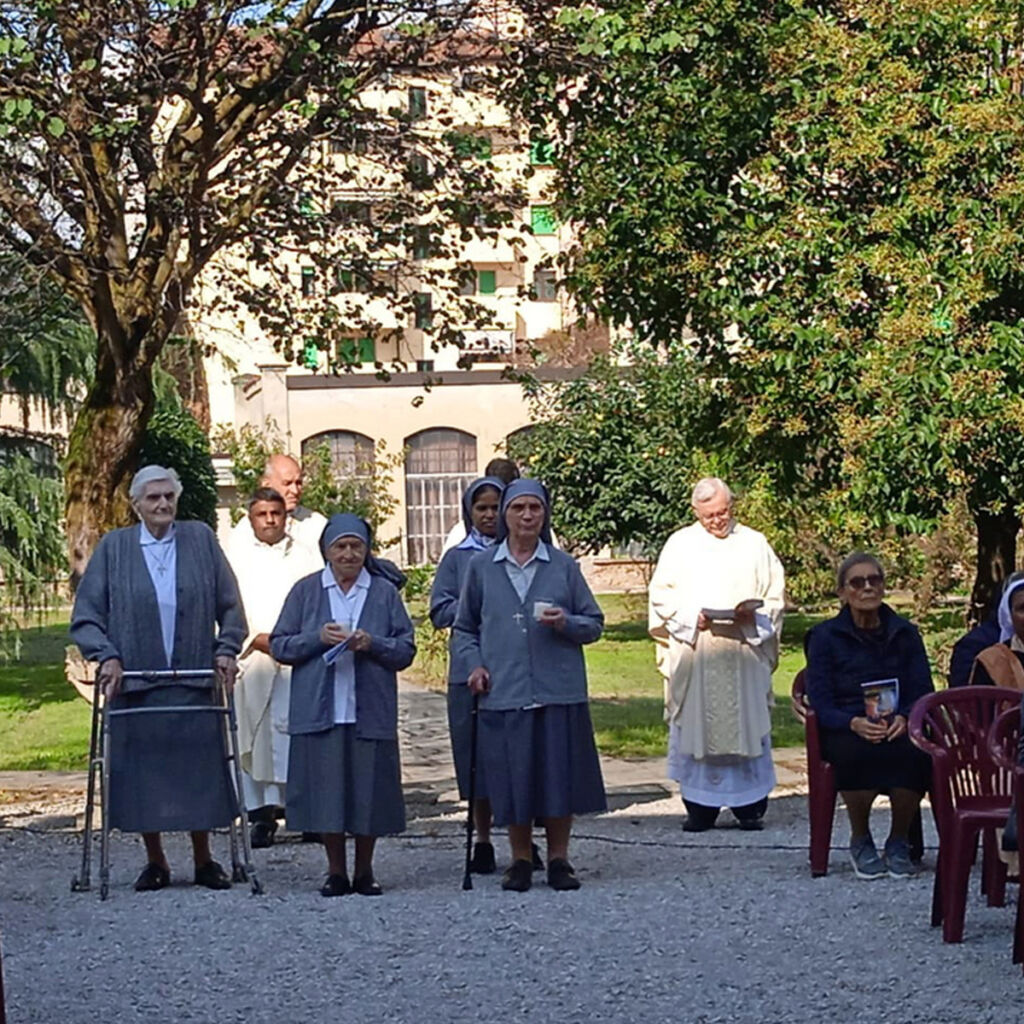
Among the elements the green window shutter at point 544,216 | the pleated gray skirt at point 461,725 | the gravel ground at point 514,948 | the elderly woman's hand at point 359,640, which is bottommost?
the gravel ground at point 514,948

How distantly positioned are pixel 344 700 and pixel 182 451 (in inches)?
908

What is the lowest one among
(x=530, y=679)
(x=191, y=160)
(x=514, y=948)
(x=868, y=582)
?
(x=514, y=948)

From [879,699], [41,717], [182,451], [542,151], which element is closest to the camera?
[879,699]

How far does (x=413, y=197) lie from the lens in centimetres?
1614

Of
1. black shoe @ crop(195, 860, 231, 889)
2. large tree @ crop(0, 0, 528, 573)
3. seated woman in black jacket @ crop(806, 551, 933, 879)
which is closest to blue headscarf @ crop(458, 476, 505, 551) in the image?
seated woman in black jacket @ crop(806, 551, 933, 879)

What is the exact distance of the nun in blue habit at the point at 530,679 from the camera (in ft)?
33.3

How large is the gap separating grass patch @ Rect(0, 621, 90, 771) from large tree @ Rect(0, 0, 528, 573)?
379 centimetres

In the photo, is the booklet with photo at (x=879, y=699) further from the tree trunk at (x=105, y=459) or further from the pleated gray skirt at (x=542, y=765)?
the tree trunk at (x=105, y=459)

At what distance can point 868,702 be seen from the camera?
1004 centimetres

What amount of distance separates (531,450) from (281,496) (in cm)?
2627

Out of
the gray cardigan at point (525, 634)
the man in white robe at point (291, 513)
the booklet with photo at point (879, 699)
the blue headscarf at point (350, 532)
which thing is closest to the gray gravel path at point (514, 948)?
the booklet with photo at point (879, 699)

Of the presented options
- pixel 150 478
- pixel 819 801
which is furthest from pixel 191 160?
pixel 819 801

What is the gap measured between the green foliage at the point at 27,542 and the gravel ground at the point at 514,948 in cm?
1518

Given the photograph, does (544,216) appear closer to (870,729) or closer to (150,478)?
(150,478)
